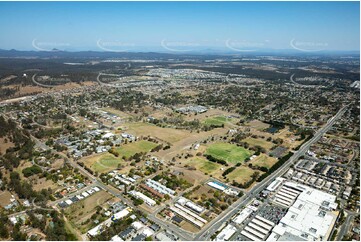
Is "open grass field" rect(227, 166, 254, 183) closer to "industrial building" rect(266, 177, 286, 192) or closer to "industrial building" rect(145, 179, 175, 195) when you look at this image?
"industrial building" rect(266, 177, 286, 192)

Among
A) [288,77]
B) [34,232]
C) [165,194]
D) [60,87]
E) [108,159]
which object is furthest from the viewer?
[288,77]

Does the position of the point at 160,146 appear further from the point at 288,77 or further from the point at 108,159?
the point at 288,77

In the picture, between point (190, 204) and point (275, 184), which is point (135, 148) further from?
point (275, 184)

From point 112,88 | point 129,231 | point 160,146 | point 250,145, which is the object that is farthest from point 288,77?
point 129,231

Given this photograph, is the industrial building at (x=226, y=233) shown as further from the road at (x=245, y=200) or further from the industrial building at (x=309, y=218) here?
the industrial building at (x=309, y=218)

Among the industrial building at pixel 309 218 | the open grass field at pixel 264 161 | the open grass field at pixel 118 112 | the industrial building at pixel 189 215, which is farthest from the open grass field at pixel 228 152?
the open grass field at pixel 118 112

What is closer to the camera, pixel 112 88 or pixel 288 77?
pixel 112 88
